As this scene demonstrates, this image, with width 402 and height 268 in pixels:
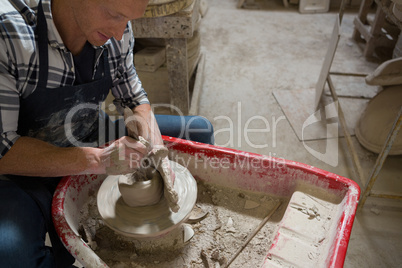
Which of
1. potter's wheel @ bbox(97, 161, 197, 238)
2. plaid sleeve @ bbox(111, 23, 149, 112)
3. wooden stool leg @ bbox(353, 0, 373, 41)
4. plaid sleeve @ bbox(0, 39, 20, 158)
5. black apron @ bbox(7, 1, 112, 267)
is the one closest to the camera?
plaid sleeve @ bbox(0, 39, 20, 158)

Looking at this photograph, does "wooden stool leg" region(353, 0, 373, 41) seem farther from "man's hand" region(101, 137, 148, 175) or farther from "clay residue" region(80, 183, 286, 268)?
"man's hand" region(101, 137, 148, 175)

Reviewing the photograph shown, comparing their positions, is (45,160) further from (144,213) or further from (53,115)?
(144,213)

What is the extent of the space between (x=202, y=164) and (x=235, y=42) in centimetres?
284

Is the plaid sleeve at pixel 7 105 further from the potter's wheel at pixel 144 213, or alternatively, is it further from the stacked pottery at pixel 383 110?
the stacked pottery at pixel 383 110

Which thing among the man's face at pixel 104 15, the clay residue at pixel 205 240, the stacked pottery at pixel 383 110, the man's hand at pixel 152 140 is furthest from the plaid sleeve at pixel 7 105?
the stacked pottery at pixel 383 110

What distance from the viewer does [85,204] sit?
1665mm

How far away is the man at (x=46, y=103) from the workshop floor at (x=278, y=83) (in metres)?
1.33

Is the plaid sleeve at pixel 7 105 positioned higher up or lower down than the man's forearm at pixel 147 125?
higher up

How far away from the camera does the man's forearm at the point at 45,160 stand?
119cm

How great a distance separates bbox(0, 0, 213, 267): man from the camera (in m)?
1.13

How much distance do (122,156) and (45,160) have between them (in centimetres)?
29

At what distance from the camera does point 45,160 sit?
1.24 m

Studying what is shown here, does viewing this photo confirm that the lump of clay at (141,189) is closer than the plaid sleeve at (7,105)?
No

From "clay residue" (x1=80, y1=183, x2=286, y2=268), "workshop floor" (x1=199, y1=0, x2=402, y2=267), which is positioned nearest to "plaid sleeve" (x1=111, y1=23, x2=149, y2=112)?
→ "clay residue" (x1=80, y1=183, x2=286, y2=268)
